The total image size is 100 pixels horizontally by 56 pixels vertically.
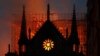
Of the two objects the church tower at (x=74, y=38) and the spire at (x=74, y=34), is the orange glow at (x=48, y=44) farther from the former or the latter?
the spire at (x=74, y=34)

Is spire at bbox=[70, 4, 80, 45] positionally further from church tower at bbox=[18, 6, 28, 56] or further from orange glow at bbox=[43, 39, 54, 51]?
church tower at bbox=[18, 6, 28, 56]

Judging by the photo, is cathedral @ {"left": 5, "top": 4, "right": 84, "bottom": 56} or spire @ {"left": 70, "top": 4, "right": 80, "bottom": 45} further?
spire @ {"left": 70, "top": 4, "right": 80, "bottom": 45}

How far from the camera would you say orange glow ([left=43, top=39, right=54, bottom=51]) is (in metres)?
73.7

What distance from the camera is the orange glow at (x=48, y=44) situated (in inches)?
2901

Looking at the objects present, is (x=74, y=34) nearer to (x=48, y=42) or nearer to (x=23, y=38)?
(x=48, y=42)

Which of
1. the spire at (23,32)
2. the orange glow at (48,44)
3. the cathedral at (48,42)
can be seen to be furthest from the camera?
the spire at (23,32)

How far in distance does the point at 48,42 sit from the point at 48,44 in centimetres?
28
